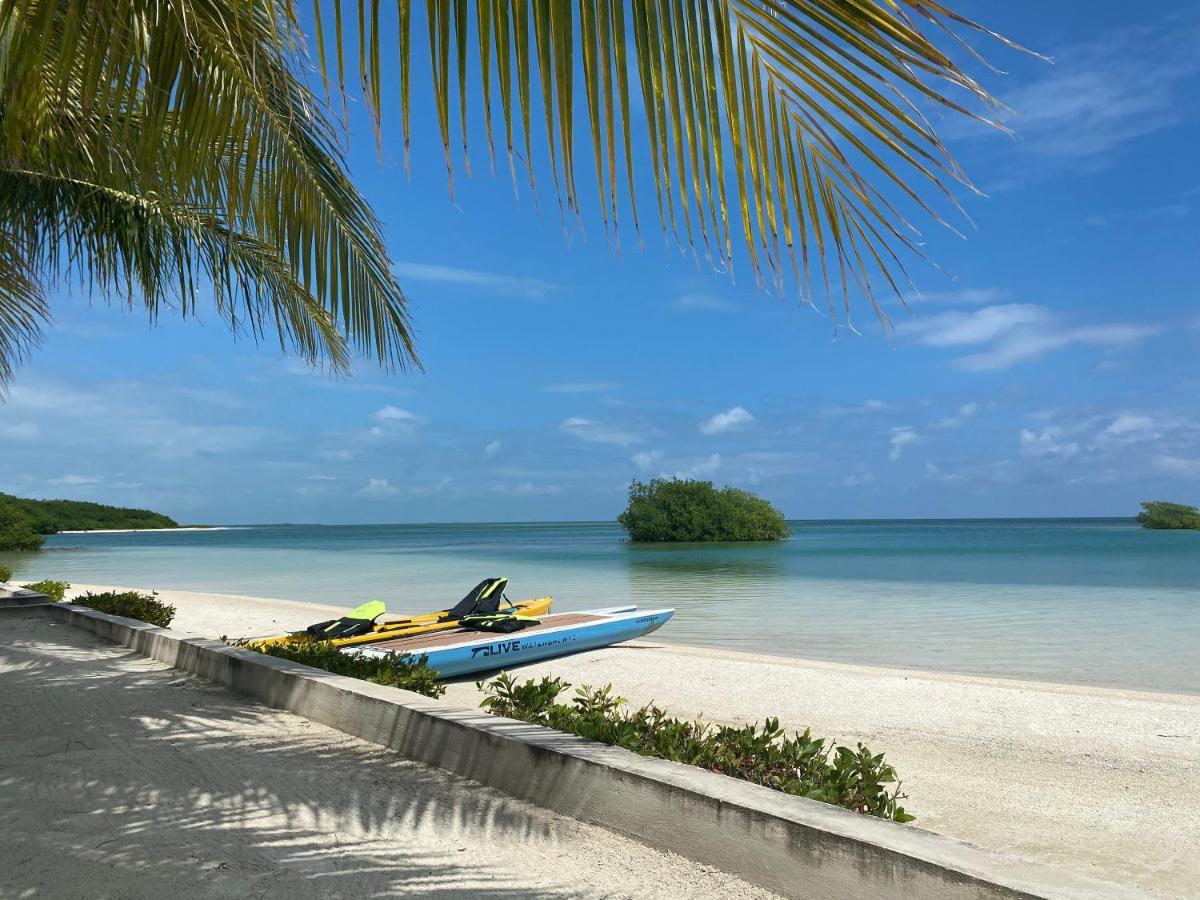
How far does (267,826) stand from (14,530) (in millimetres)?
45783

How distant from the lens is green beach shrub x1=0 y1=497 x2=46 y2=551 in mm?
40375

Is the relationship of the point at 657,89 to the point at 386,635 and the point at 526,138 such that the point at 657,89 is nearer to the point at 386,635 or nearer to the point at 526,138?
the point at 526,138

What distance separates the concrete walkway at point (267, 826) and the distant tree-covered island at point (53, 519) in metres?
43.3

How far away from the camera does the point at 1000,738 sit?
639 cm

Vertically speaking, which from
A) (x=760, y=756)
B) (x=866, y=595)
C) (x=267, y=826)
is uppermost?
(x=760, y=756)

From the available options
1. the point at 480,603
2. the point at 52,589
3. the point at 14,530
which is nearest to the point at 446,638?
the point at 480,603

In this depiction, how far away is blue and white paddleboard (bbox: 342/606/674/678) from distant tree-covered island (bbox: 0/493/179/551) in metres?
40.3

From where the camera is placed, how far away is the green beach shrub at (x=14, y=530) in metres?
40.4

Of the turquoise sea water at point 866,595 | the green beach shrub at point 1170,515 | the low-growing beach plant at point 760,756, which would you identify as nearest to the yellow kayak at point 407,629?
the turquoise sea water at point 866,595

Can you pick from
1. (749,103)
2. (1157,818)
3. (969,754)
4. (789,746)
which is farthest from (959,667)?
(749,103)

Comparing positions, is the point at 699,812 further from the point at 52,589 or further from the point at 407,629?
the point at 52,589

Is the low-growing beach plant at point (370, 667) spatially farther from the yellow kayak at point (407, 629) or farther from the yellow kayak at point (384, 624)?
the yellow kayak at point (407, 629)

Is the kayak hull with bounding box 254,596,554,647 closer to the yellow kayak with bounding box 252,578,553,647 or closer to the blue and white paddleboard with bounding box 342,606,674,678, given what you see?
the yellow kayak with bounding box 252,578,553,647

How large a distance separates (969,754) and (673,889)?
3.99 metres
